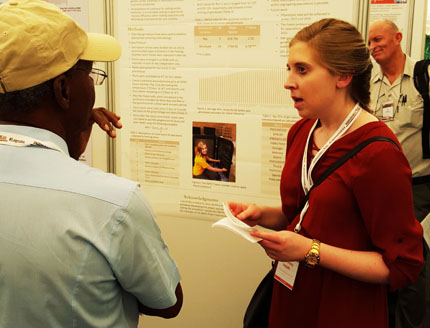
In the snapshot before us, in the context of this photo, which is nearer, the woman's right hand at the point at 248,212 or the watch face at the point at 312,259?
the watch face at the point at 312,259

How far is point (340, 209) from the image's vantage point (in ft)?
4.38

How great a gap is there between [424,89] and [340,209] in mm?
951

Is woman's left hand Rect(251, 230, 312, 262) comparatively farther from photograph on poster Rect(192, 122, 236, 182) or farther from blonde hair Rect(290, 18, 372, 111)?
photograph on poster Rect(192, 122, 236, 182)

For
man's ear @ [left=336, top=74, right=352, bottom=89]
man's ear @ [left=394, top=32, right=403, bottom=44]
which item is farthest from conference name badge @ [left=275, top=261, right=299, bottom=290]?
man's ear @ [left=394, top=32, right=403, bottom=44]

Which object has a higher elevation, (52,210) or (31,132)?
(31,132)

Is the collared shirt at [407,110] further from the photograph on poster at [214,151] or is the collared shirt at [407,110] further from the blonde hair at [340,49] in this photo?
the photograph on poster at [214,151]

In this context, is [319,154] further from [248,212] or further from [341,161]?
[248,212]

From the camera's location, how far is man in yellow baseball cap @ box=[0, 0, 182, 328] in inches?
35.5

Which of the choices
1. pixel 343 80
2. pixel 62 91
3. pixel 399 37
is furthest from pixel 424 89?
pixel 62 91

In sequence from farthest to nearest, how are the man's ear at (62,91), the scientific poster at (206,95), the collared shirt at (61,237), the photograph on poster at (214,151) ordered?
the photograph on poster at (214,151) → the scientific poster at (206,95) → the man's ear at (62,91) → the collared shirt at (61,237)

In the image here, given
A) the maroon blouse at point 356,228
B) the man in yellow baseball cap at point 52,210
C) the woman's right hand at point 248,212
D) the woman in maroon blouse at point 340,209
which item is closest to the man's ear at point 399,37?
the woman in maroon blouse at point 340,209

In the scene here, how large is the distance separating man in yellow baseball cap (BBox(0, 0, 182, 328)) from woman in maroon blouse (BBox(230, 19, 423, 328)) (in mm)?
533

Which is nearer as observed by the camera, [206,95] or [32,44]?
[32,44]

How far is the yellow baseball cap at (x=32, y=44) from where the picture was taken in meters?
0.93
